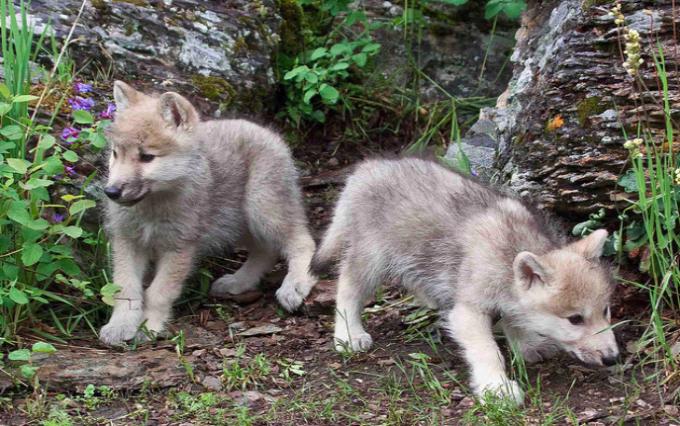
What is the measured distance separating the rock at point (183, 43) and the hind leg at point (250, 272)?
3.87 feet

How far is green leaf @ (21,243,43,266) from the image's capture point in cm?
491

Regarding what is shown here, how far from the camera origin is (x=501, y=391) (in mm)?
4434

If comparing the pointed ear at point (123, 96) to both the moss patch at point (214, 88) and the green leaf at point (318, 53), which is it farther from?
the green leaf at point (318, 53)

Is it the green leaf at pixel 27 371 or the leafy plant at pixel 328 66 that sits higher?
the leafy plant at pixel 328 66

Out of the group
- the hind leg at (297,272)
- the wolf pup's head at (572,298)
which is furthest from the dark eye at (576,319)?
the hind leg at (297,272)

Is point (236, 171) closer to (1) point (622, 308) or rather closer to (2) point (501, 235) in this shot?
(2) point (501, 235)

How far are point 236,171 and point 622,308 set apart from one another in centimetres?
240

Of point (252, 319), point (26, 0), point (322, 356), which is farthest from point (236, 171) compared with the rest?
point (26, 0)

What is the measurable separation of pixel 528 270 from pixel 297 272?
72.5 inches

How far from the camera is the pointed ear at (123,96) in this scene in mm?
5484

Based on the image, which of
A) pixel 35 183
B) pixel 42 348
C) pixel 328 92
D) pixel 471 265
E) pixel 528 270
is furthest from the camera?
pixel 328 92

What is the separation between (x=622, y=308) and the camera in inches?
203

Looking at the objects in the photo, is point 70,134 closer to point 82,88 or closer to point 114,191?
point 82,88

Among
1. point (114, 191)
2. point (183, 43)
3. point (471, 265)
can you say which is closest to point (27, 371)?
point (114, 191)
